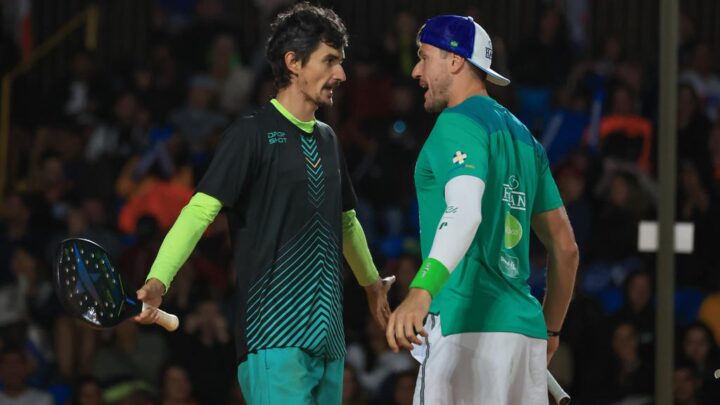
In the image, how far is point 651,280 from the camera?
10.2m

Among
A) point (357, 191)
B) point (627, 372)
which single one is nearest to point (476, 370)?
point (627, 372)

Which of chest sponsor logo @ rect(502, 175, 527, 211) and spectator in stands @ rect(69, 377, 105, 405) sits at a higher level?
chest sponsor logo @ rect(502, 175, 527, 211)

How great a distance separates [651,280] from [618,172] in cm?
98

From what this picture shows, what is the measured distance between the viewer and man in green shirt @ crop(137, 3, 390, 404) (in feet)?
16.5

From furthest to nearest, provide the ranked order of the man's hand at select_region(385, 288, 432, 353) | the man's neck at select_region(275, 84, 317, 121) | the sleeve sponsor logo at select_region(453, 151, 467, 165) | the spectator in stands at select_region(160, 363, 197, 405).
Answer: the spectator in stands at select_region(160, 363, 197, 405) < the man's neck at select_region(275, 84, 317, 121) < the sleeve sponsor logo at select_region(453, 151, 467, 165) < the man's hand at select_region(385, 288, 432, 353)

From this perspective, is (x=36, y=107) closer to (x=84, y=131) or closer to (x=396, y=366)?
(x=84, y=131)

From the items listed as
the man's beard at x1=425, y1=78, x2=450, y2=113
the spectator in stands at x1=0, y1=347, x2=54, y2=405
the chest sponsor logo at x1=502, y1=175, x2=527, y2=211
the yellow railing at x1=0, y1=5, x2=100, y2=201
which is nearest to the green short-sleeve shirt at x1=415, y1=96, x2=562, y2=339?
the chest sponsor logo at x1=502, y1=175, x2=527, y2=211

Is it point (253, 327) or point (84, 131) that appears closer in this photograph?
point (253, 327)

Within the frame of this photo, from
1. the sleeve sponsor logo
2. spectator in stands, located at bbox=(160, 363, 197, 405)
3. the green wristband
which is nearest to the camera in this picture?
the green wristband

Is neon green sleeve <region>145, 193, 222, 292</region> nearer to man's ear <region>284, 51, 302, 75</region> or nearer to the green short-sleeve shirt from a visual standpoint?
man's ear <region>284, 51, 302, 75</region>

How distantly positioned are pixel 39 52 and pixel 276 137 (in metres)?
8.50

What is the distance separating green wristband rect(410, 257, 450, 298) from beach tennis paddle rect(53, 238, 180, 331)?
101cm

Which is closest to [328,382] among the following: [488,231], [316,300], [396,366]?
[316,300]

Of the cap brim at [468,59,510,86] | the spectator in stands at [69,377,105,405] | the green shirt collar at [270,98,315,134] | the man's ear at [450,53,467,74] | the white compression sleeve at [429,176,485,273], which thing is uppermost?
the man's ear at [450,53,467,74]
